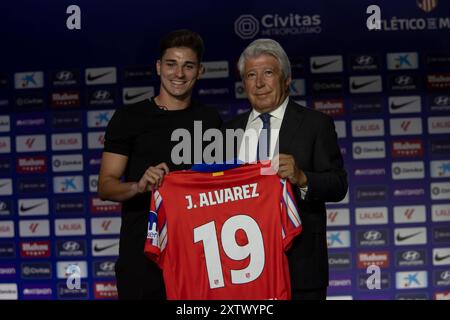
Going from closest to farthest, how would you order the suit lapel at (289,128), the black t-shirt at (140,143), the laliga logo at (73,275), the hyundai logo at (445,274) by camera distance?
the suit lapel at (289,128) → the black t-shirt at (140,143) → the hyundai logo at (445,274) → the laliga logo at (73,275)

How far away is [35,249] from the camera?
15.5 ft

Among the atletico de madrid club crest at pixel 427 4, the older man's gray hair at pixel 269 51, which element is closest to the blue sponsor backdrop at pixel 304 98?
the atletico de madrid club crest at pixel 427 4

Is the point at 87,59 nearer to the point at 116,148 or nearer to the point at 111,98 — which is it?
the point at 111,98

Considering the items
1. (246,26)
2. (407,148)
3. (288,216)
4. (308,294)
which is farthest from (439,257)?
(288,216)

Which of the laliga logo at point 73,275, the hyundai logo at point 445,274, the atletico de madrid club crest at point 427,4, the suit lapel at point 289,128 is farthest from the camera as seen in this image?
the laliga logo at point 73,275

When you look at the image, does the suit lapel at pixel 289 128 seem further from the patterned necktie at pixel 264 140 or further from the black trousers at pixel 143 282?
the black trousers at pixel 143 282

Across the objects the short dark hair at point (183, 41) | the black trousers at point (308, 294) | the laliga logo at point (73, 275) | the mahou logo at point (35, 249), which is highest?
the short dark hair at point (183, 41)

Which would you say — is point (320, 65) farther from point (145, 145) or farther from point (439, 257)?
point (145, 145)

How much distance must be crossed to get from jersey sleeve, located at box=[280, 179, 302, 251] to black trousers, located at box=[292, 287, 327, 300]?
0.19 meters

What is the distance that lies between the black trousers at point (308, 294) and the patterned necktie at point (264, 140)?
553 millimetres

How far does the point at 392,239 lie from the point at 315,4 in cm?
181

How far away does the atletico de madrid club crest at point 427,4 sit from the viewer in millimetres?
4477

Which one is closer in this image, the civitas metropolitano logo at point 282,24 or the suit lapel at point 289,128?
the suit lapel at point 289,128

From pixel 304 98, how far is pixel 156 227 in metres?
2.38
